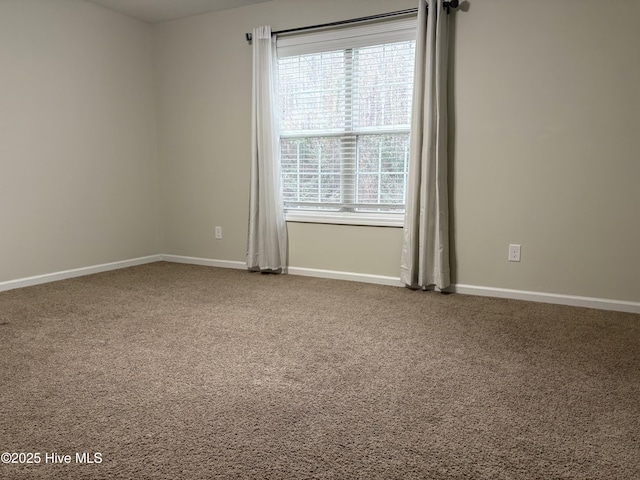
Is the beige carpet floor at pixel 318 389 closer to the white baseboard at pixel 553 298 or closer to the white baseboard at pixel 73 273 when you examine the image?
the white baseboard at pixel 553 298

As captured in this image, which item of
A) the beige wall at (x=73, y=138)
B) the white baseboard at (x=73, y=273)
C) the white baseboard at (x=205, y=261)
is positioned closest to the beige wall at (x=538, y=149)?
the white baseboard at (x=205, y=261)

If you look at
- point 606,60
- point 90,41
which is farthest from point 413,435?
point 90,41

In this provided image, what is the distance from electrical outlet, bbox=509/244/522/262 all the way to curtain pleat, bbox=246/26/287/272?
188 centimetres

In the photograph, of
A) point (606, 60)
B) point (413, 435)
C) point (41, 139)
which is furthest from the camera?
point (41, 139)

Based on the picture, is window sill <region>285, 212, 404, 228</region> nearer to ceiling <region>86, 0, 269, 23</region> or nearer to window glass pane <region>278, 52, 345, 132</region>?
window glass pane <region>278, 52, 345, 132</region>

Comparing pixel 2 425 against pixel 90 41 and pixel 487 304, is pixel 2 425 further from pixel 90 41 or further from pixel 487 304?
pixel 90 41

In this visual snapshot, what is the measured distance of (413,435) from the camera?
152cm

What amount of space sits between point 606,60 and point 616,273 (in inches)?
54.5

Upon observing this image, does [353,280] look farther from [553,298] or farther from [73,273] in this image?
→ [73,273]

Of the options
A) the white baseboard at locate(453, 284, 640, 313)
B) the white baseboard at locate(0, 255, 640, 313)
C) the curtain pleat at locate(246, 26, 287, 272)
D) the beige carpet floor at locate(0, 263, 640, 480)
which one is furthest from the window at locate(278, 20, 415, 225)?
the beige carpet floor at locate(0, 263, 640, 480)

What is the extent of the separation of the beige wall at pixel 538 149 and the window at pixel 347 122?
0.18 m

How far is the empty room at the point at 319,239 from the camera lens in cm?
154

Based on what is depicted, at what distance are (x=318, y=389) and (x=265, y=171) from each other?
249 centimetres

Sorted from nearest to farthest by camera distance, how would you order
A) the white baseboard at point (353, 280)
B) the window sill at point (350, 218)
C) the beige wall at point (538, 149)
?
the beige wall at point (538, 149)
the white baseboard at point (353, 280)
the window sill at point (350, 218)
